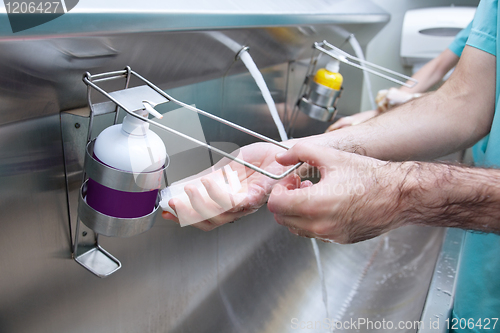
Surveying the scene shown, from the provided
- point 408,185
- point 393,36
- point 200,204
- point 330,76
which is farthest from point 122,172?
point 393,36

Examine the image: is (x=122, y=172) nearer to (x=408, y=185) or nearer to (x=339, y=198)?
(x=339, y=198)

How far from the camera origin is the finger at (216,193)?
1.73 ft

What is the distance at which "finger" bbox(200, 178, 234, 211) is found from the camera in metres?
0.53

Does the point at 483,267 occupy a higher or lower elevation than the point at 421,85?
lower

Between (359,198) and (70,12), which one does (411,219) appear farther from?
(70,12)

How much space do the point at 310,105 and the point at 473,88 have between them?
1.20 ft

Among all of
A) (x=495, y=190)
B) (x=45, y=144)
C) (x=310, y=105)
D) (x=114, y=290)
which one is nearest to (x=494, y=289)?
(x=495, y=190)

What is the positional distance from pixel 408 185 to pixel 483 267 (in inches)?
15.0

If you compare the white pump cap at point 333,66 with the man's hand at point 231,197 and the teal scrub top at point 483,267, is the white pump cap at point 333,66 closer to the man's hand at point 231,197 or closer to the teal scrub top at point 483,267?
the teal scrub top at point 483,267

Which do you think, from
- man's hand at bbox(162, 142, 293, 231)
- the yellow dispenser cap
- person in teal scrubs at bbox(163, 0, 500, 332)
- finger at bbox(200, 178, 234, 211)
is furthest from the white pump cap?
finger at bbox(200, 178, 234, 211)

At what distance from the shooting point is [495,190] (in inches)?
22.1

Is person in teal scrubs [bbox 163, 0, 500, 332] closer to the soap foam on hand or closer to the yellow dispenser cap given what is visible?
the soap foam on hand

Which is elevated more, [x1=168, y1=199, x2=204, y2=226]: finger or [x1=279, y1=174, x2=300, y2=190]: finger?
[x1=279, y1=174, x2=300, y2=190]: finger

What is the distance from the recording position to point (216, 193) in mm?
529
